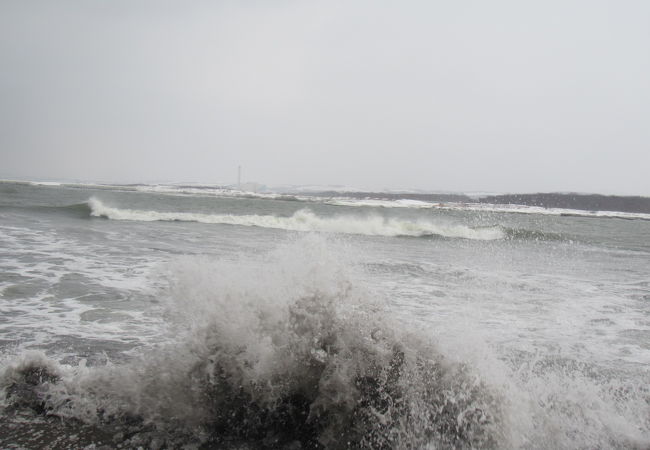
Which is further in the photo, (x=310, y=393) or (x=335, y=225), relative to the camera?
(x=335, y=225)

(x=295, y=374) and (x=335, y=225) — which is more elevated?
(x=295, y=374)

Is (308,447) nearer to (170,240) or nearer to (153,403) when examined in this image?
(153,403)

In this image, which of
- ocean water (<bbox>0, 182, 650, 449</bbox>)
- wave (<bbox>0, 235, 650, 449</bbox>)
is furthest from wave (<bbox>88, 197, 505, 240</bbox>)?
wave (<bbox>0, 235, 650, 449</bbox>)

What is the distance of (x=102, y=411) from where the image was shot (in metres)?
2.79

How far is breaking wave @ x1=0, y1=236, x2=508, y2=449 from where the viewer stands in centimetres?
262

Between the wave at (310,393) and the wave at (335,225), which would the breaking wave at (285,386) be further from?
the wave at (335,225)

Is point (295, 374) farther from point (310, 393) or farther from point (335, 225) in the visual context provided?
point (335, 225)

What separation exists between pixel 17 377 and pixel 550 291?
311 inches

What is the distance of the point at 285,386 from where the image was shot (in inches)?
112

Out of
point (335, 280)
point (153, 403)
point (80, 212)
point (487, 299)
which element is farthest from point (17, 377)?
point (80, 212)

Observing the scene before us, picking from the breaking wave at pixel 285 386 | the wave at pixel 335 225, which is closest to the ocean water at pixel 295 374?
the breaking wave at pixel 285 386

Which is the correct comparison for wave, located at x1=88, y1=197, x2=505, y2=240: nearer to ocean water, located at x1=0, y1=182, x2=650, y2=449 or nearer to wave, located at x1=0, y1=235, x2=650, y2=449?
ocean water, located at x1=0, y1=182, x2=650, y2=449

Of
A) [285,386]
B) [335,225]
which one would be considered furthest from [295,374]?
[335,225]

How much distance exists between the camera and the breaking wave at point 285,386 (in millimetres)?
2617
